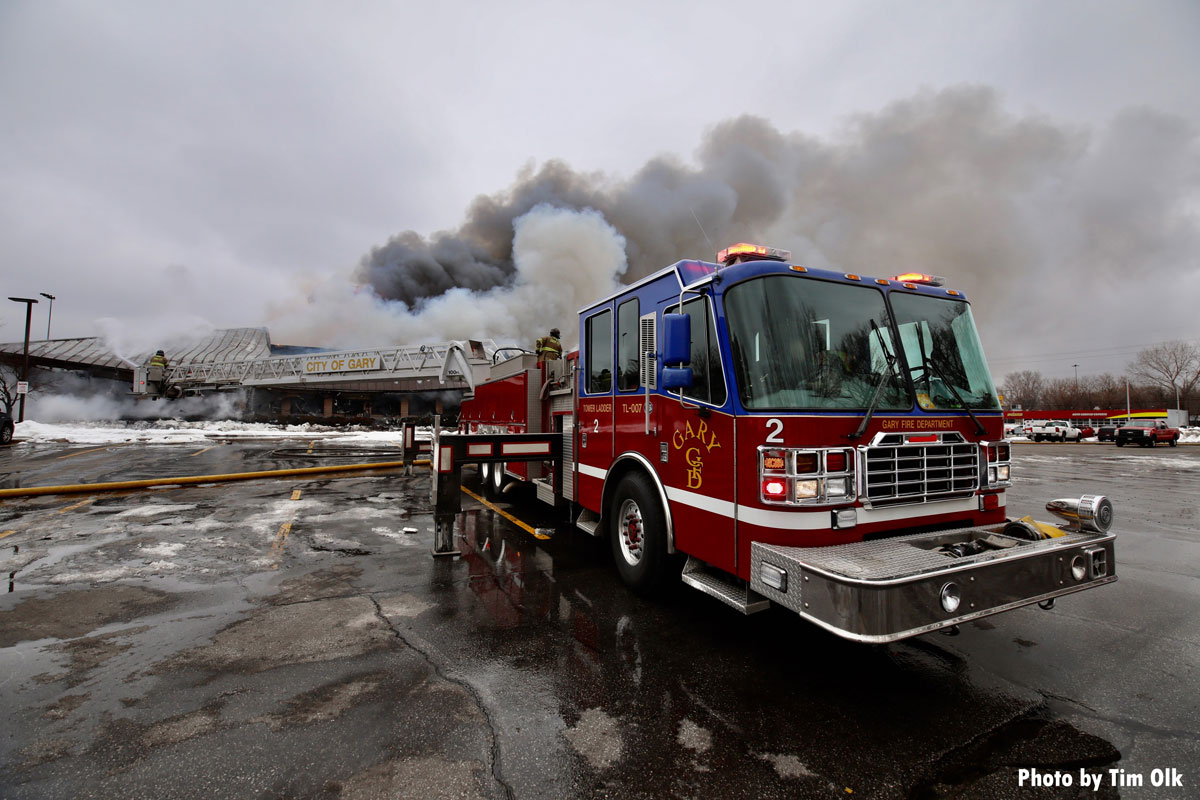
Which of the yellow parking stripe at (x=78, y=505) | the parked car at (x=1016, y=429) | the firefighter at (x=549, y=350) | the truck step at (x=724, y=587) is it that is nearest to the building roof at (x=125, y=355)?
the yellow parking stripe at (x=78, y=505)

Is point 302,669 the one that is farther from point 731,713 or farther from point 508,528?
point 508,528

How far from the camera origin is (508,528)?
23.2 feet

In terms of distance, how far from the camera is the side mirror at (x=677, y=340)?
3.43 meters

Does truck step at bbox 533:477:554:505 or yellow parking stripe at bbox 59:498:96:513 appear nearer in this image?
truck step at bbox 533:477:554:505

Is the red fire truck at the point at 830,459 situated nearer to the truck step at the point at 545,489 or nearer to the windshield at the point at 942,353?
the windshield at the point at 942,353

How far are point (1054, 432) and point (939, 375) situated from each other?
161ft

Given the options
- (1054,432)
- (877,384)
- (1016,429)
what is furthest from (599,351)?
(1016,429)

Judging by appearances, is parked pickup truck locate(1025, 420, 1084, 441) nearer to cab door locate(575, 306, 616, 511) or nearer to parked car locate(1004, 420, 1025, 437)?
parked car locate(1004, 420, 1025, 437)

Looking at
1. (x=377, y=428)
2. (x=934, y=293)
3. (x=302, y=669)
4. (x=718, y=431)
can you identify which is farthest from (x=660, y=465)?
(x=377, y=428)

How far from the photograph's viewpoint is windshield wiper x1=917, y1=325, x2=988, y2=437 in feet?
11.9

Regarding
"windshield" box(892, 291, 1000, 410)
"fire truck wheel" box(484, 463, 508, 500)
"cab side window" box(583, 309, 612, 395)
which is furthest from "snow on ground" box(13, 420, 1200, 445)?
"windshield" box(892, 291, 1000, 410)

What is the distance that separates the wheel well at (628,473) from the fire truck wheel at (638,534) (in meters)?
0.05

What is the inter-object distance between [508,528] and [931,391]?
16.8 feet

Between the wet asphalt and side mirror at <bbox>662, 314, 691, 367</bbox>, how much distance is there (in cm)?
184
